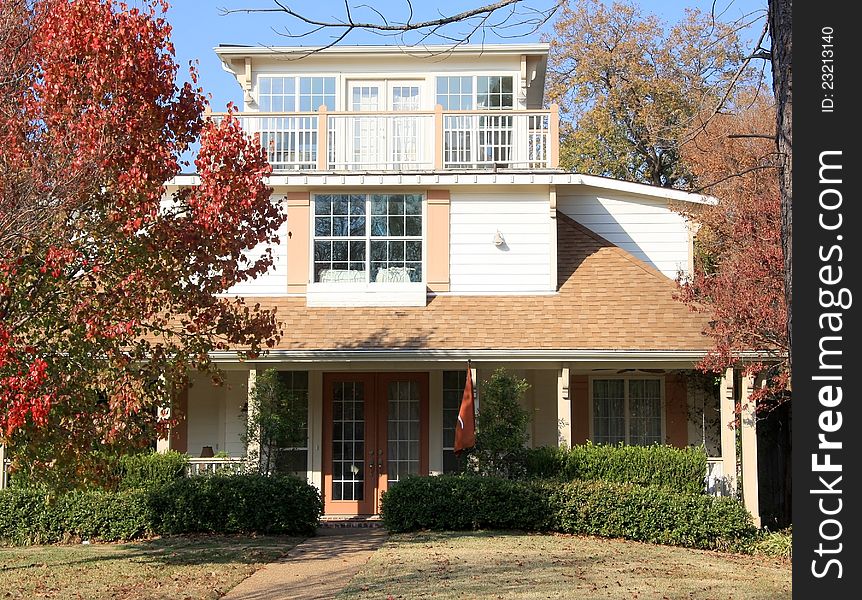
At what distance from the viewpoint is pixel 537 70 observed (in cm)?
2122

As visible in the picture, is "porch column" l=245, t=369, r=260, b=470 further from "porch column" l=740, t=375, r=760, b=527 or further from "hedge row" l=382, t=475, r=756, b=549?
"porch column" l=740, t=375, r=760, b=527

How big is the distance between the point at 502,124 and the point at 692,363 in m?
5.72

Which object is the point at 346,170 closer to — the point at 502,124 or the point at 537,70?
the point at 502,124

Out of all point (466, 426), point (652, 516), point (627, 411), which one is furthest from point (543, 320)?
point (652, 516)

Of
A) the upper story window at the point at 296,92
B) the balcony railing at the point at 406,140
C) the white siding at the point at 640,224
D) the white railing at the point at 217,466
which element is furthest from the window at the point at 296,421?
the white siding at the point at 640,224

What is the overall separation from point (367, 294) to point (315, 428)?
8.57 feet

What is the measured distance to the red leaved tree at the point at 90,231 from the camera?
33.8ft

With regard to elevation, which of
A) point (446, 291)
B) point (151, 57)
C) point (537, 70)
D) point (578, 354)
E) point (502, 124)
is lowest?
point (578, 354)

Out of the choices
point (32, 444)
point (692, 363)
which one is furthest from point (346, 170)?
point (32, 444)

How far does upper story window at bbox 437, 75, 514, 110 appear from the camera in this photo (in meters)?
20.6

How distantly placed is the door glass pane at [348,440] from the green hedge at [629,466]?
3444 millimetres

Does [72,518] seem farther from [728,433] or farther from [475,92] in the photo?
[475,92]

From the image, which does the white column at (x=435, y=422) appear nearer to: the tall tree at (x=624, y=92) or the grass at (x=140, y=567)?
the grass at (x=140, y=567)

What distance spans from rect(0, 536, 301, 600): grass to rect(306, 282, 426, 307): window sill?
499cm
